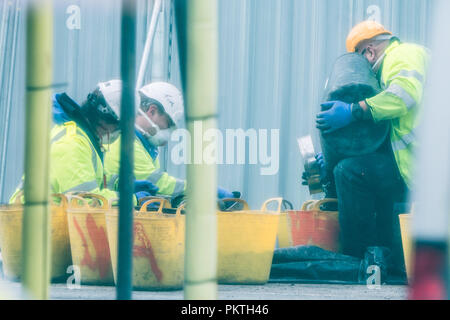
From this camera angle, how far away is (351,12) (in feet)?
15.9

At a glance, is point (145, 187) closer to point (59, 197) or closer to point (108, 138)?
point (108, 138)

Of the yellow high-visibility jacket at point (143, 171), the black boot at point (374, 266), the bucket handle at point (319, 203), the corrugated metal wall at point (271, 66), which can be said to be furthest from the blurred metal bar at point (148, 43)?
the black boot at point (374, 266)

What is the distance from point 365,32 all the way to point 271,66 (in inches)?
32.1

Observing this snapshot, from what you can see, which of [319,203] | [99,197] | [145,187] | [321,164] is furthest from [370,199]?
[99,197]

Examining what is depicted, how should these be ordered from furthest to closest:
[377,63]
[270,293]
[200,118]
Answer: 1. [377,63]
2. [270,293]
3. [200,118]

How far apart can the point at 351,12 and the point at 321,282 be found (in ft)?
6.76

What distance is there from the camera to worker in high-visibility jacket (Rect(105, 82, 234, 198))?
4.27m

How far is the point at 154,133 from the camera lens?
14.3 feet

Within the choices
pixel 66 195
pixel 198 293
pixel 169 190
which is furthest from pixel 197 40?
pixel 169 190

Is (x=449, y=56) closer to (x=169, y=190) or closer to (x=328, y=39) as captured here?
(x=169, y=190)

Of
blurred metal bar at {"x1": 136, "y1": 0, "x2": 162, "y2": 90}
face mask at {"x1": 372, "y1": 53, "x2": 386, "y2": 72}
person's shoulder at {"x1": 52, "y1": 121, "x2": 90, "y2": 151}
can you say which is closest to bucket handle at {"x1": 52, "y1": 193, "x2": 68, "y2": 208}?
person's shoulder at {"x1": 52, "y1": 121, "x2": 90, "y2": 151}

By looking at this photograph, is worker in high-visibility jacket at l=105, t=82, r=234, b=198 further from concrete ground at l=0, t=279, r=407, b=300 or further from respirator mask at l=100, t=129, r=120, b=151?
concrete ground at l=0, t=279, r=407, b=300

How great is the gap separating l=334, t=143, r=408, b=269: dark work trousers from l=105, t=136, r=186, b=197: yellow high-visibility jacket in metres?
1.02
